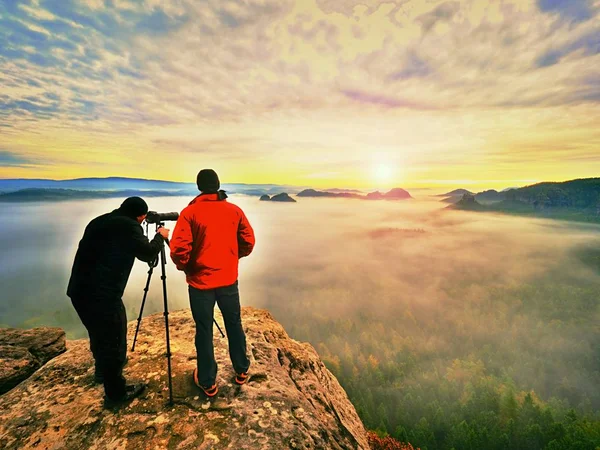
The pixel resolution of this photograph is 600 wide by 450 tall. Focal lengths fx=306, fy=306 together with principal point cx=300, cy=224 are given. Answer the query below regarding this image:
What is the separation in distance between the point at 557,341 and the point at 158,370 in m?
253

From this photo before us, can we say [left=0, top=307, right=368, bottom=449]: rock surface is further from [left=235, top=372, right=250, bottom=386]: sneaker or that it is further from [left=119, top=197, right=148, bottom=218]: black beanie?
[left=119, top=197, right=148, bottom=218]: black beanie

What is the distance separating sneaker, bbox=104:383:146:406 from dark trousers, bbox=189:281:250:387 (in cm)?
124

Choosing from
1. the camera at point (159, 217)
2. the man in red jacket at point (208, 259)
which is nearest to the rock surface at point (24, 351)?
the man in red jacket at point (208, 259)

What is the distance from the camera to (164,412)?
5.61m

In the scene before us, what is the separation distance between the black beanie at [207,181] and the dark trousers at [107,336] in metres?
2.71

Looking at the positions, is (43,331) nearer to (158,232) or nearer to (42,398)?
(42,398)

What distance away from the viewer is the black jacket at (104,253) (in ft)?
18.0

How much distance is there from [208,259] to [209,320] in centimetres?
118

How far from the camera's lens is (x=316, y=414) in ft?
21.0

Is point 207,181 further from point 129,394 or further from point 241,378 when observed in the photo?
point 129,394

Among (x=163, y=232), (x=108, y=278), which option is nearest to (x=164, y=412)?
(x=108, y=278)

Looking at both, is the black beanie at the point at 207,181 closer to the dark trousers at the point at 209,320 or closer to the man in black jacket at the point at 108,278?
the man in black jacket at the point at 108,278

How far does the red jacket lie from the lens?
560 centimetres

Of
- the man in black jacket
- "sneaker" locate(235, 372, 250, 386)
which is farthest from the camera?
"sneaker" locate(235, 372, 250, 386)
